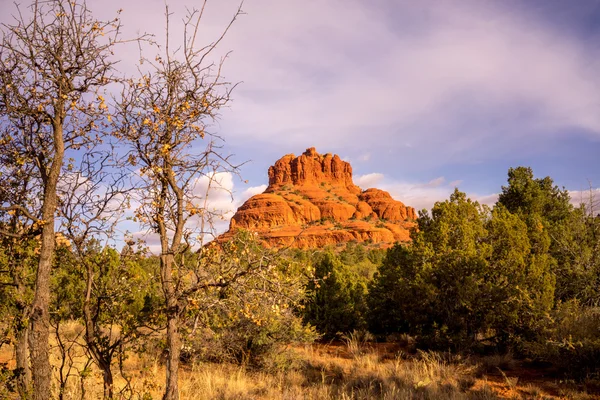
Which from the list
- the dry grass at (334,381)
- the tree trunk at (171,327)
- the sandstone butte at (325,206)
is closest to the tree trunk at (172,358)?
the tree trunk at (171,327)

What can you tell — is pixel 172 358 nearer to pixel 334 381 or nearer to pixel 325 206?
pixel 334 381

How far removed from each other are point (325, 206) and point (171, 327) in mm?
101664

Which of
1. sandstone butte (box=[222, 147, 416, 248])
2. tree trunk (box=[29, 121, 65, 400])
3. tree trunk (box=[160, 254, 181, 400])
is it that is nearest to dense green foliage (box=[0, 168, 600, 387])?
tree trunk (box=[29, 121, 65, 400])

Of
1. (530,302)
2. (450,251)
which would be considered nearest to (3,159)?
(450,251)

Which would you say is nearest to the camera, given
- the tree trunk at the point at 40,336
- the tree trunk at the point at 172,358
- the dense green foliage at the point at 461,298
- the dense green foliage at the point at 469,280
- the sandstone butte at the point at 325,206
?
the tree trunk at the point at 172,358

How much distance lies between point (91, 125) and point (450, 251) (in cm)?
1087

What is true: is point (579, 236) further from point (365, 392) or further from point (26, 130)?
point (26, 130)

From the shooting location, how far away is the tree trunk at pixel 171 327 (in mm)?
3975

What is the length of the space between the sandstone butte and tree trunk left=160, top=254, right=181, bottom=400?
233 ft

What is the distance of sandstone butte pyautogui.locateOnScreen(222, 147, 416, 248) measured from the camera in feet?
285

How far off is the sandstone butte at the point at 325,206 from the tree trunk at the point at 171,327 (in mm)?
71033

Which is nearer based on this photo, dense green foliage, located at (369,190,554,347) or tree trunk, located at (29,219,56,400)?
tree trunk, located at (29,219,56,400)

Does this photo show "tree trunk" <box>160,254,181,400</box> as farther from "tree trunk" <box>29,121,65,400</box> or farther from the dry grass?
the dry grass

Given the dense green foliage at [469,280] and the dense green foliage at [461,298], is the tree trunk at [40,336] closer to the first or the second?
the dense green foliage at [461,298]
